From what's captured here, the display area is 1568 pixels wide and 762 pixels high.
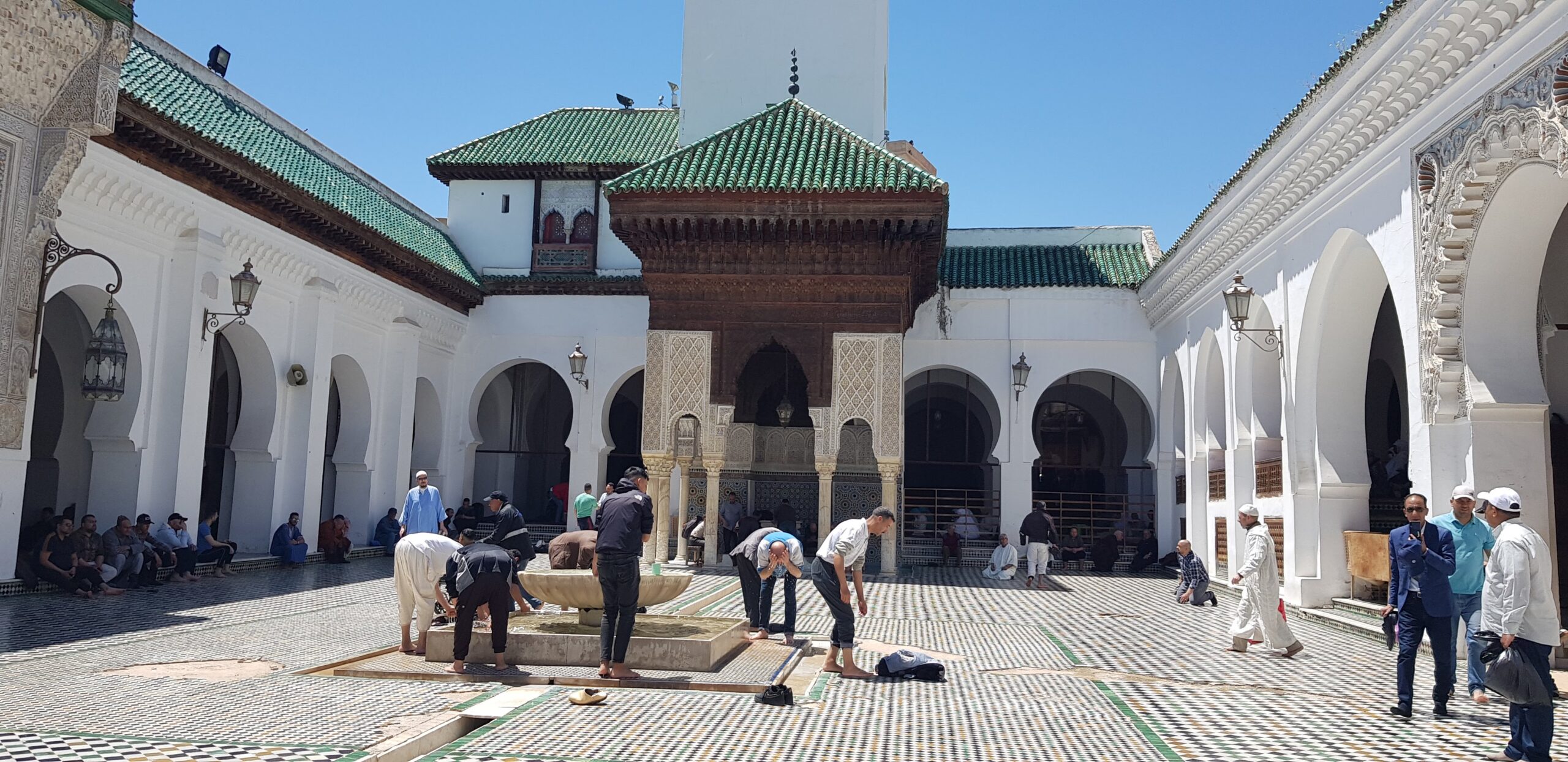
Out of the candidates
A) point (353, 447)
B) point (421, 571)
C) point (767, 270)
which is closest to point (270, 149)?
point (353, 447)

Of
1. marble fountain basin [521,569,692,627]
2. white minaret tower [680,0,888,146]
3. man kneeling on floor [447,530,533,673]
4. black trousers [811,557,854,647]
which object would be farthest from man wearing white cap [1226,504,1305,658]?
white minaret tower [680,0,888,146]

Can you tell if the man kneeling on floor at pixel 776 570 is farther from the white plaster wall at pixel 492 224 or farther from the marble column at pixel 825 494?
the white plaster wall at pixel 492 224

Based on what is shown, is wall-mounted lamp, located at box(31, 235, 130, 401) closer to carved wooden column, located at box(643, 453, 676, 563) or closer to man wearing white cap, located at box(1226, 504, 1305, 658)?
carved wooden column, located at box(643, 453, 676, 563)

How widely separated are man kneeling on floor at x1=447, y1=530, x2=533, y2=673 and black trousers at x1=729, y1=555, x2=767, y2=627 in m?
1.82

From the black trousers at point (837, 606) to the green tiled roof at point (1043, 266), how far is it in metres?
9.45

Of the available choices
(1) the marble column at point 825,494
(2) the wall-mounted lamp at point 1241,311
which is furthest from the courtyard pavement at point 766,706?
(1) the marble column at point 825,494

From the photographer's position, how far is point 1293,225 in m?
8.77

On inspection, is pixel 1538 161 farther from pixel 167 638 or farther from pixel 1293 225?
pixel 167 638

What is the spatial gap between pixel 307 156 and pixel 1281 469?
10789 mm

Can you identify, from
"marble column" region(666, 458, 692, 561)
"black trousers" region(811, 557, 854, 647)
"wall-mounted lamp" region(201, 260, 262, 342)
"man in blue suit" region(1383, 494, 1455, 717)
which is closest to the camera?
"man in blue suit" region(1383, 494, 1455, 717)

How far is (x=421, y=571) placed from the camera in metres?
5.46

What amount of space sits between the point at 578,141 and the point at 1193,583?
432 inches

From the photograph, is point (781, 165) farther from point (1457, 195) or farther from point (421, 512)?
point (1457, 195)

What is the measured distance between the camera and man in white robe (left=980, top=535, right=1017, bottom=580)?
12.0 m
